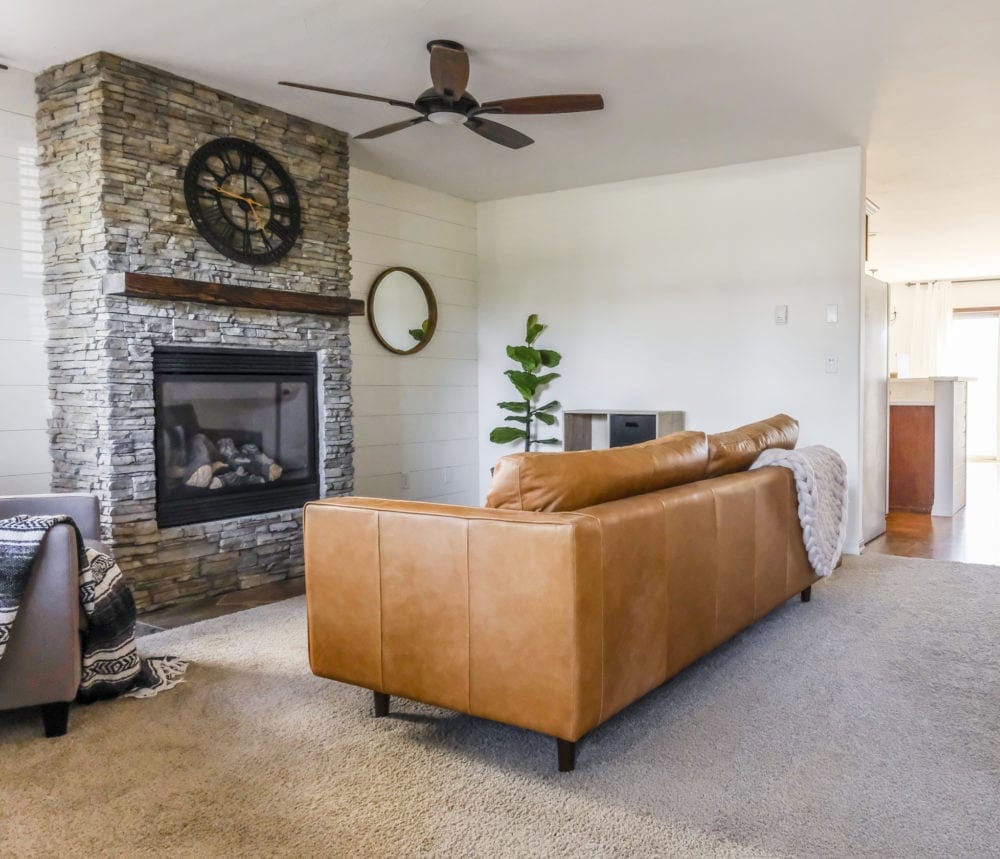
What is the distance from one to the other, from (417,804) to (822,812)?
36.6 inches

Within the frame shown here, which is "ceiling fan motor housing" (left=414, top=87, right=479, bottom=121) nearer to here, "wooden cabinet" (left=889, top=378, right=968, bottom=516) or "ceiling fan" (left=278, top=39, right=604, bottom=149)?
"ceiling fan" (left=278, top=39, right=604, bottom=149)

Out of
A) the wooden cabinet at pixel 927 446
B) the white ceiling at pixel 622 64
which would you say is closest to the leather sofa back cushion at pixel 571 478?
the white ceiling at pixel 622 64

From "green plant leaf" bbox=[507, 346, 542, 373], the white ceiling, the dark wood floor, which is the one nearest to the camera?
the white ceiling

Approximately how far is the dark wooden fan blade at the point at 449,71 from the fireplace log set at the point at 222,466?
1988mm

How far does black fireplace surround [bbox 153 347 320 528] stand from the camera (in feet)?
12.3

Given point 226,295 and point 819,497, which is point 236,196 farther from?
point 819,497

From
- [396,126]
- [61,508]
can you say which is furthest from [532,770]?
[396,126]

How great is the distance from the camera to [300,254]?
4.30 meters

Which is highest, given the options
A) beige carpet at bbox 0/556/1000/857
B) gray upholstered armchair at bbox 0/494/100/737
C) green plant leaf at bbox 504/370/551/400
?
green plant leaf at bbox 504/370/551/400

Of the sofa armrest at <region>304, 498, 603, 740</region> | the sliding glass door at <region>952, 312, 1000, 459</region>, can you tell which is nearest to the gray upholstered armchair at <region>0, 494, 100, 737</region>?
the sofa armrest at <region>304, 498, 603, 740</region>

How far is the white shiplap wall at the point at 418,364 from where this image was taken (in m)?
5.31

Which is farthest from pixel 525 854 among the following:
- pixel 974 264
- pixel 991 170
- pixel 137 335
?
pixel 974 264

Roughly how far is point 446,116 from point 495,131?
0.83 ft

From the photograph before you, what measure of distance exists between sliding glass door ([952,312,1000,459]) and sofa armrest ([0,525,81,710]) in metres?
10.8
